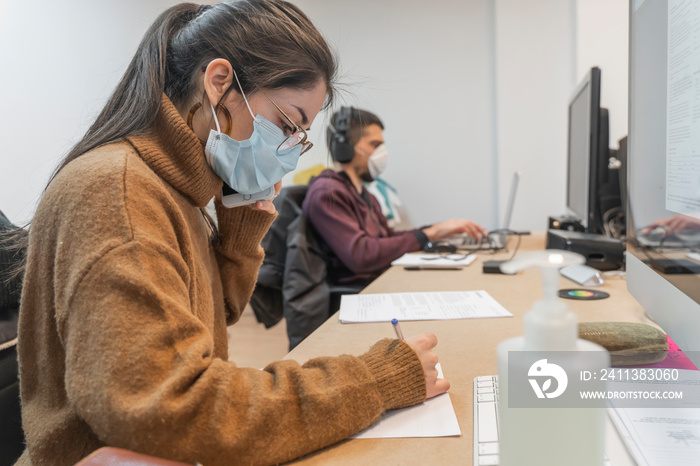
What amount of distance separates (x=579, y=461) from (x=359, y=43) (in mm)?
3271

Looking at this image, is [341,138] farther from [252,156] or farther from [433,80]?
[252,156]

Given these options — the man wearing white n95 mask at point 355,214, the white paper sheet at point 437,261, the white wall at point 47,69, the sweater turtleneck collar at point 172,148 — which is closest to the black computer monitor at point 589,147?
the white paper sheet at point 437,261

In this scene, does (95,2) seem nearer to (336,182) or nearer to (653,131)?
(336,182)

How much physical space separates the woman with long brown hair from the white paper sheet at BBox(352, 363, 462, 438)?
1 centimetres

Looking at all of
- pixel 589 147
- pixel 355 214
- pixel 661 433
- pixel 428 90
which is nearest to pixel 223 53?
pixel 661 433

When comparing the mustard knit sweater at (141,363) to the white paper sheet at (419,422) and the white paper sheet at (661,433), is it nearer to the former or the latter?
the white paper sheet at (419,422)

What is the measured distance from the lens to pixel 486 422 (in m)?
0.56

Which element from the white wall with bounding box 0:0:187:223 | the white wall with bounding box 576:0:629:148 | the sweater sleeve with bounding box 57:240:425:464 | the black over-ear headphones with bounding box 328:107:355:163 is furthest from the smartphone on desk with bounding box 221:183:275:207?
the white wall with bounding box 0:0:187:223

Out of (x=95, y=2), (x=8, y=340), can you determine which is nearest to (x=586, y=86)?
(x=8, y=340)

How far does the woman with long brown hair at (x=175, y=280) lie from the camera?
0.48 m

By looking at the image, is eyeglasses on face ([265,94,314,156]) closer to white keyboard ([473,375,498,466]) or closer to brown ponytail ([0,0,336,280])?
brown ponytail ([0,0,336,280])

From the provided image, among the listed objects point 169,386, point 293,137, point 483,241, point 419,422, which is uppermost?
point 293,137

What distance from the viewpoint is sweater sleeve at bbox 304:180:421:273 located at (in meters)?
1.91

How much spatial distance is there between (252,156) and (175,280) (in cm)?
35
